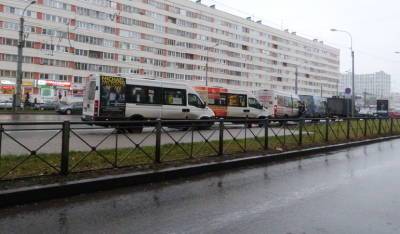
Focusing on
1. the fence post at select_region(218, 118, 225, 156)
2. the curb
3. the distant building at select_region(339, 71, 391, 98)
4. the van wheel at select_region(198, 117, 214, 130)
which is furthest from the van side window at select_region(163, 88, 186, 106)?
the distant building at select_region(339, 71, 391, 98)

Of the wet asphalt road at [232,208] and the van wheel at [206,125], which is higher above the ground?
the van wheel at [206,125]

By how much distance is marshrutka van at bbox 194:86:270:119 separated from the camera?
84.6 feet

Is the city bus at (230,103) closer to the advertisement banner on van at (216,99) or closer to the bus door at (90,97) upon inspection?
the advertisement banner on van at (216,99)

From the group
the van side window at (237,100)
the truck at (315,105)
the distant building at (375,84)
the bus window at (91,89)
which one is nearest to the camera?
the bus window at (91,89)

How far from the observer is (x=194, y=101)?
68.7 ft

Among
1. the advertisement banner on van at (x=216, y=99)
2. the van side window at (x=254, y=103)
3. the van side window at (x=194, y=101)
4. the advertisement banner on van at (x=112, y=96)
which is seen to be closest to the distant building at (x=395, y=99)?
the van side window at (x=254, y=103)

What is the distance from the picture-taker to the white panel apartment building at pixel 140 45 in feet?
219

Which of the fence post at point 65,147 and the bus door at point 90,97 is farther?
the bus door at point 90,97

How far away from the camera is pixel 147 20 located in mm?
82750

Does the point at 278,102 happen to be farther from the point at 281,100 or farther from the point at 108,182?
the point at 108,182

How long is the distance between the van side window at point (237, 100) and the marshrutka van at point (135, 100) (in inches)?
233

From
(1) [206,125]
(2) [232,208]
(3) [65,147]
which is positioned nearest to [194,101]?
(1) [206,125]

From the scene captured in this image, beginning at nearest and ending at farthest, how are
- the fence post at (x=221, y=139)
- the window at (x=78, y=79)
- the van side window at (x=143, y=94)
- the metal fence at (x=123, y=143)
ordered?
1. the metal fence at (x=123, y=143)
2. the fence post at (x=221, y=139)
3. the van side window at (x=143, y=94)
4. the window at (x=78, y=79)

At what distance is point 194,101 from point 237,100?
6.36 m
